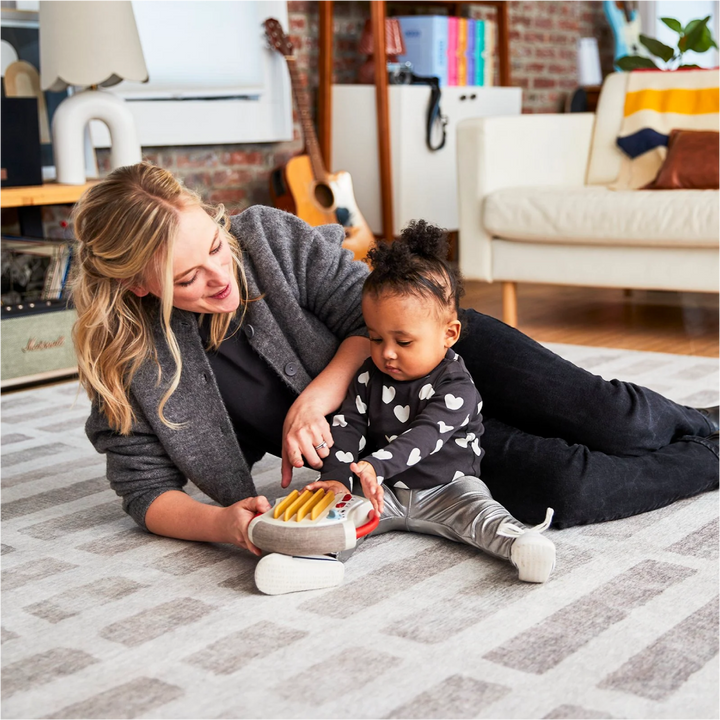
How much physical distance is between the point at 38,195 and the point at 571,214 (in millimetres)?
1494

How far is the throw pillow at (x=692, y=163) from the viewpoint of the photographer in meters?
2.89

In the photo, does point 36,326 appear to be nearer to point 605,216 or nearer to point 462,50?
point 605,216

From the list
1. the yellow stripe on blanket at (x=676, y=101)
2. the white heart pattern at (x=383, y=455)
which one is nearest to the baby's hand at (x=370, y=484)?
the white heart pattern at (x=383, y=455)

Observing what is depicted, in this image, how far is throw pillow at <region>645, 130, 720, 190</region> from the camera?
9.48ft

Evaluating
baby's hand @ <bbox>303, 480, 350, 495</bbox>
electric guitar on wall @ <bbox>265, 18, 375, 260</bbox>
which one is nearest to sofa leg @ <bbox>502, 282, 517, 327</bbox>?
electric guitar on wall @ <bbox>265, 18, 375, 260</bbox>

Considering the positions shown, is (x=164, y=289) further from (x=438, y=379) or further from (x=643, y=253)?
(x=643, y=253)

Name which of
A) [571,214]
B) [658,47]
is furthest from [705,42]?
[571,214]

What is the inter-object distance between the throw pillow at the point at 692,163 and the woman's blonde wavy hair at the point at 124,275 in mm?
1905

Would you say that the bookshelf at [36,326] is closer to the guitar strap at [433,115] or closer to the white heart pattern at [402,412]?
the white heart pattern at [402,412]

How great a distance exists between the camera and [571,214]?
9.34 feet

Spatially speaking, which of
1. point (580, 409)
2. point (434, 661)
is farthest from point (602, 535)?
point (434, 661)

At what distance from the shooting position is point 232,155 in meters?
3.83

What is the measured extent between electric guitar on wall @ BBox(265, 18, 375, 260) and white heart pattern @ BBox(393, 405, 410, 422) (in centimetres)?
227

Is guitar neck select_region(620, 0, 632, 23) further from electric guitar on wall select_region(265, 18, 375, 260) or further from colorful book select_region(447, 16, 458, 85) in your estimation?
electric guitar on wall select_region(265, 18, 375, 260)
